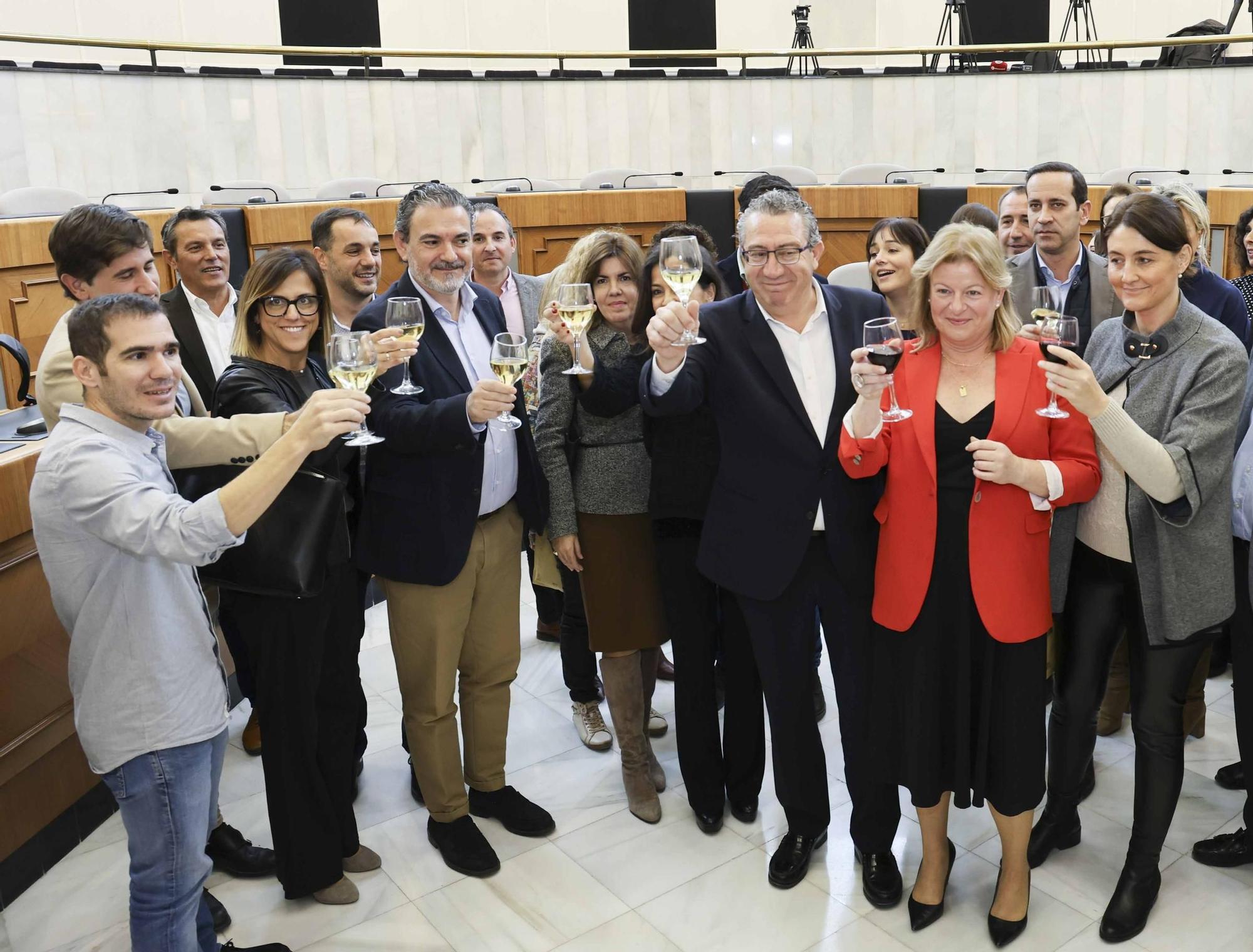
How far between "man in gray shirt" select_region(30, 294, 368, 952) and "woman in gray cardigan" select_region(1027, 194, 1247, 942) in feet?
5.33

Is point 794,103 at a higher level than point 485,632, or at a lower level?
higher

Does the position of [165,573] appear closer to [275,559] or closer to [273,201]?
[275,559]

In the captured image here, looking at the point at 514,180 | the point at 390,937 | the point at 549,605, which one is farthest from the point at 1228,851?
the point at 514,180

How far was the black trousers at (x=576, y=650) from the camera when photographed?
365 centimetres

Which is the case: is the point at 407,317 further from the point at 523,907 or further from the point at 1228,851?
the point at 1228,851

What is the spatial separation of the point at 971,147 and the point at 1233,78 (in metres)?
2.14

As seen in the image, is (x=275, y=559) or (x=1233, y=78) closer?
(x=275, y=559)

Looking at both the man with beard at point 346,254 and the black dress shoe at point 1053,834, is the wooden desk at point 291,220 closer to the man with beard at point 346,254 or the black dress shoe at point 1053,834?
the man with beard at point 346,254

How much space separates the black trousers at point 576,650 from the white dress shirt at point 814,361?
4.30ft

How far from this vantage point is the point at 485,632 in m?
2.95

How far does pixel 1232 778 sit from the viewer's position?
10.3 ft

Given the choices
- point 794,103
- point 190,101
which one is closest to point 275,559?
point 190,101

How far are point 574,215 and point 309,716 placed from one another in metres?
6.00

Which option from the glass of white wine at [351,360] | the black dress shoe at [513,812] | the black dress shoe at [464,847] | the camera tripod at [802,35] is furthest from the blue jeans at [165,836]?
the camera tripod at [802,35]
